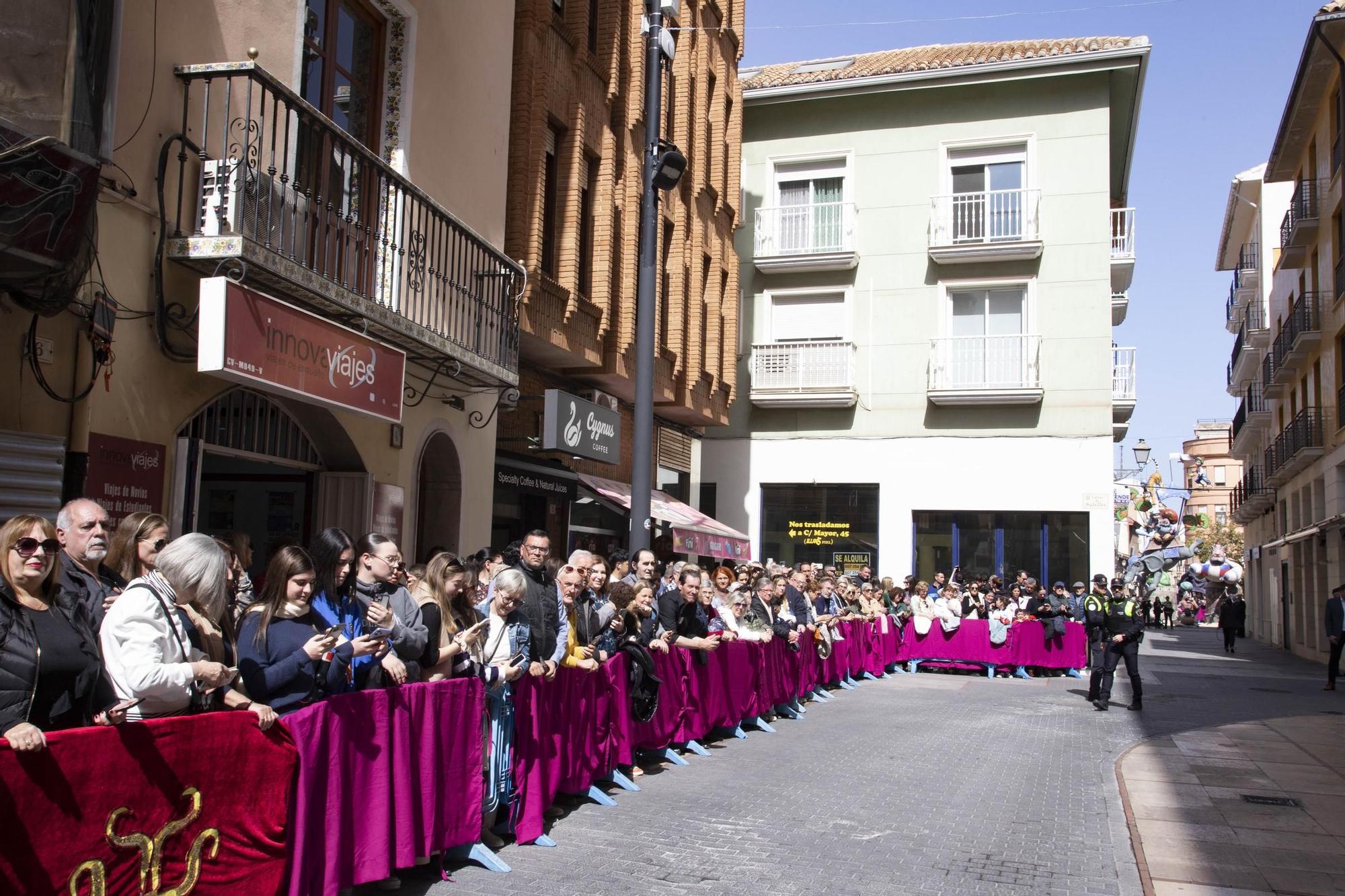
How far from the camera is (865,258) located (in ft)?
94.0

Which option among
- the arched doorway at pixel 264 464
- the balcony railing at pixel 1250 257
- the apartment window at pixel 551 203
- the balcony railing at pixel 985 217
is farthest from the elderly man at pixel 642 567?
the balcony railing at pixel 1250 257

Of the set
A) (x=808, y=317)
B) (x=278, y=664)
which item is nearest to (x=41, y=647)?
(x=278, y=664)

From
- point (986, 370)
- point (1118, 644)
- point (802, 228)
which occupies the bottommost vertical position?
point (1118, 644)

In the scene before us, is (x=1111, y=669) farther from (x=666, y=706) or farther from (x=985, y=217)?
(x=985, y=217)

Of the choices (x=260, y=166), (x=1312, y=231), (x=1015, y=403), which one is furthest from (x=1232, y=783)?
(x=1312, y=231)

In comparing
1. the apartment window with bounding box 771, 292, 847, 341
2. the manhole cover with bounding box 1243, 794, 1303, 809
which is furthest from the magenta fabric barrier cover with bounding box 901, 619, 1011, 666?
the manhole cover with bounding box 1243, 794, 1303, 809

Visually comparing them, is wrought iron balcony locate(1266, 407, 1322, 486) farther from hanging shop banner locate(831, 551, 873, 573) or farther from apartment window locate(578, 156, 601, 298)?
apartment window locate(578, 156, 601, 298)

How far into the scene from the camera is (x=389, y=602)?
6730 mm

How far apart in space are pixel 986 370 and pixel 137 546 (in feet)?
77.5

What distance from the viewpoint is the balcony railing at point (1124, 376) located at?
28000 mm

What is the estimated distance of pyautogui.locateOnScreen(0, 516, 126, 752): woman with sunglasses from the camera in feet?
14.5

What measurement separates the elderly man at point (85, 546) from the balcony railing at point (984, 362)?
23502 millimetres

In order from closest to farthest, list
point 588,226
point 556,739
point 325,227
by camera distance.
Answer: point 556,739 < point 325,227 < point 588,226

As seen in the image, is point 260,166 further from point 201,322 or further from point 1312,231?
point 1312,231
